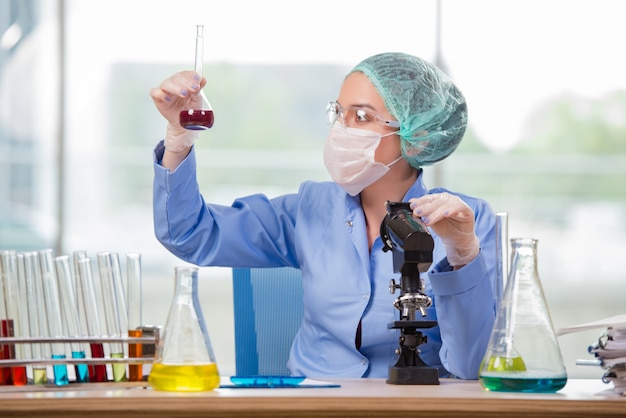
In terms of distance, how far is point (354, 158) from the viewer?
2098 millimetres

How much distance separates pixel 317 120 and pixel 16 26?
171 cm

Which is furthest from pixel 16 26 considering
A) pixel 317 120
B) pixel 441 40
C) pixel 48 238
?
pixel 441 40

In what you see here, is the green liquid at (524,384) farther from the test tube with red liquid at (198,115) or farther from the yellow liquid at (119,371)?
the test tube with red liquid at (198,115)

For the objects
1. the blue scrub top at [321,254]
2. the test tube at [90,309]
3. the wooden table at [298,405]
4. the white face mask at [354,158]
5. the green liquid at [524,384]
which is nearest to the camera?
the wooden table at [298,405]

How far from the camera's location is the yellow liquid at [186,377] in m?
1.29

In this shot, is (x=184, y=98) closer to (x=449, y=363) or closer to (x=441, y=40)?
(x=449, y=363)

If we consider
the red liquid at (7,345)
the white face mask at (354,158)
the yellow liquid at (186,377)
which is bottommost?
the yellow liquid at (186,377)

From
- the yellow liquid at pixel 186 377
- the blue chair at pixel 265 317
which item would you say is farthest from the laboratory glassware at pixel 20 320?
the blue chair at pixel 265 317

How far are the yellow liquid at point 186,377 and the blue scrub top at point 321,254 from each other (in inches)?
24.7

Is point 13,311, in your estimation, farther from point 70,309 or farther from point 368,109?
point 368,109

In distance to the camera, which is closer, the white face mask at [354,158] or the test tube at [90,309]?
the test tube at [90,309]

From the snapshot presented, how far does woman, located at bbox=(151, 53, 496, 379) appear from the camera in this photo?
2006mm

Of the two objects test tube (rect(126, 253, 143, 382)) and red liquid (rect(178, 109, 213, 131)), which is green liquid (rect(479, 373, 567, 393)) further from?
red liquid (rect(178, 109, 213, 131))

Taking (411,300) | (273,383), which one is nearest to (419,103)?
(411,300)
